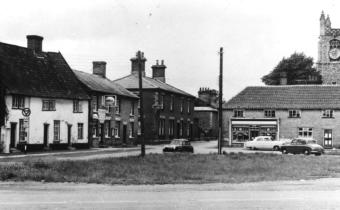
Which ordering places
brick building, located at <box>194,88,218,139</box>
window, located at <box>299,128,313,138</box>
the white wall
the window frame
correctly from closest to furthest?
the white wall
the window frame
window, located at <box>299,128,313,138</box>
brick building, located at <box>194,88,218,139</box>

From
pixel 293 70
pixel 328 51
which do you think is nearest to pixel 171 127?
pixel 293 70

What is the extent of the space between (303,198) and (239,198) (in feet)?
5.52

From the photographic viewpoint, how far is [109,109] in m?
55.6

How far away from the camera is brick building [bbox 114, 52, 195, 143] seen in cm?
6575

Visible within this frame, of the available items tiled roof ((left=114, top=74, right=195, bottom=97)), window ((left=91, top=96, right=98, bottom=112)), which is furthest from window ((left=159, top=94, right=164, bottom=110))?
window ((left=91, top=96, right=98, bottom=112))

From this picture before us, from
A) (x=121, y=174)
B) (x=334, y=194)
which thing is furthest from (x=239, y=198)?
(x=121, y=174)

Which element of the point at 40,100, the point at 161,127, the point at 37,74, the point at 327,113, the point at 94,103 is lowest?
the point at 161,127

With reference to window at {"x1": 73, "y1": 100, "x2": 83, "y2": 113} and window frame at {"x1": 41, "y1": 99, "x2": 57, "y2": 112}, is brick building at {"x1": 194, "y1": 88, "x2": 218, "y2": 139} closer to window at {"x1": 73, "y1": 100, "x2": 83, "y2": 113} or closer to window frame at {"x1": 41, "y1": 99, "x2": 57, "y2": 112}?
window at {"x1": 73, "y1": 100, "x2": 83, "y2": 113}

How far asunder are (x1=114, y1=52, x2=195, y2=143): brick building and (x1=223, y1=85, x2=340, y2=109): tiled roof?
960 cm

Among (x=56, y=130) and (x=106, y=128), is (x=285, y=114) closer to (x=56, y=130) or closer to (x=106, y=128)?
(x=106, y=128)

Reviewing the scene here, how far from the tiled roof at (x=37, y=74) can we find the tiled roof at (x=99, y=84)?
7.77 ft

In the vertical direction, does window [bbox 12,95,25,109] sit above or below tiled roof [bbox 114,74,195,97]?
below

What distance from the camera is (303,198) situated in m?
14.3

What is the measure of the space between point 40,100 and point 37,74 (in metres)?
2.81
